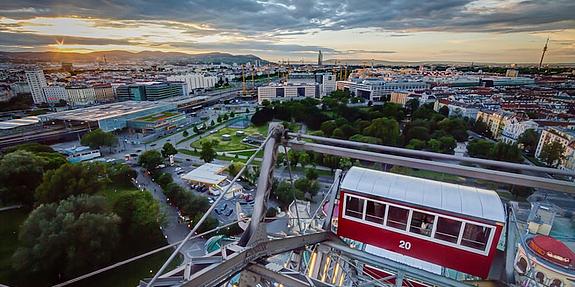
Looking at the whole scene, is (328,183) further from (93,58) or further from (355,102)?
(93,58)

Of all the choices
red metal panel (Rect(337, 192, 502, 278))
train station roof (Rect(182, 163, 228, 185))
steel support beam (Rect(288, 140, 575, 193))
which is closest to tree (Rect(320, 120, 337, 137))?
train station roof (Rect(182, 163, 228, 185))

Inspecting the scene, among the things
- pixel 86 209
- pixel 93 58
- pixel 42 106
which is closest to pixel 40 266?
pixel 86 209

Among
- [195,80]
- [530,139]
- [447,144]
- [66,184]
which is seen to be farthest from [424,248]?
[195,80]

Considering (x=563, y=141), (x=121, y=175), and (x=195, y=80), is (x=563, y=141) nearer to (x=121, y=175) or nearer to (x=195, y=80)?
(x=121, y=175)

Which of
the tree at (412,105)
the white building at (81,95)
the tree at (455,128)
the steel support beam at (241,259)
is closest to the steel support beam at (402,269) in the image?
the steel support beam at (241,259)

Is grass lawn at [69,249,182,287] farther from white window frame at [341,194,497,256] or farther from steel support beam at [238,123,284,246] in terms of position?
steel support beam at [238,123,284,246]

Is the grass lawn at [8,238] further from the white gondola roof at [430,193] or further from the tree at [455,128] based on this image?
the tree at [455,128]
